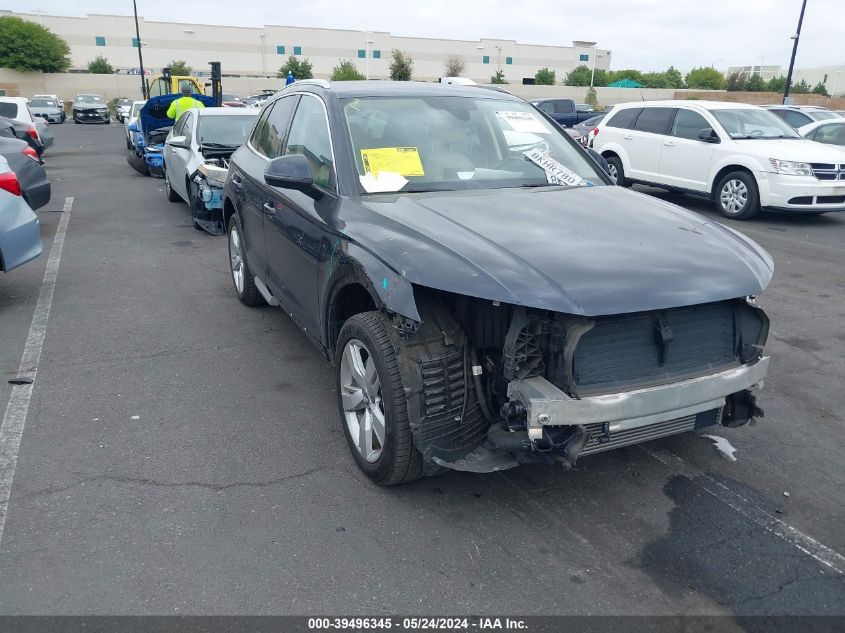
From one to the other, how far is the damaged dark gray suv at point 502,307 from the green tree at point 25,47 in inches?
2834

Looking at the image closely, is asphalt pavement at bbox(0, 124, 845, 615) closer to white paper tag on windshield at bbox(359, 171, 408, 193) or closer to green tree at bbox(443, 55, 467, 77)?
white paper tag on windshield at bbox(359, 171, 408, 193)

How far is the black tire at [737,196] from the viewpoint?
36.7 feet

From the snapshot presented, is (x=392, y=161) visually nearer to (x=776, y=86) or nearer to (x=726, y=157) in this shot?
(x=726, y=157)

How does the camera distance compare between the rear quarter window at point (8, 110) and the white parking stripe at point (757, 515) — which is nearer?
the white parking stripe at point (757, 515)

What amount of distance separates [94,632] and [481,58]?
102 m

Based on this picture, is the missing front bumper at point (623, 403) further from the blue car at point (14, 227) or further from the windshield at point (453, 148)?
the blue car at point (14, 227)

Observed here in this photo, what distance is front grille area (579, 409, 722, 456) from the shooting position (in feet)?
9.75

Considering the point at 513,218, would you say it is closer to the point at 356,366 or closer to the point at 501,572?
the point at 356,366

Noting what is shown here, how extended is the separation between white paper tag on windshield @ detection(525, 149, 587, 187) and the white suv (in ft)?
23.7

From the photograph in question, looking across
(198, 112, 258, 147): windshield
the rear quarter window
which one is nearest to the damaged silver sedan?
(198, 112, 258, 147): windshield

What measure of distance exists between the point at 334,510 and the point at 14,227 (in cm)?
469

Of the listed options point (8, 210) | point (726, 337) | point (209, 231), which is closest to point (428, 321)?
point (726, 337)

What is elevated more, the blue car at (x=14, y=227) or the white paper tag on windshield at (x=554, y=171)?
the white paper tag on windshield at (x=554, y=171)

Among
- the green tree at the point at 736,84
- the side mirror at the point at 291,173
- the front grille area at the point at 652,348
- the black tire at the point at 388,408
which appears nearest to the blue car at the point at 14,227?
the side mirror at the point at 291,173
